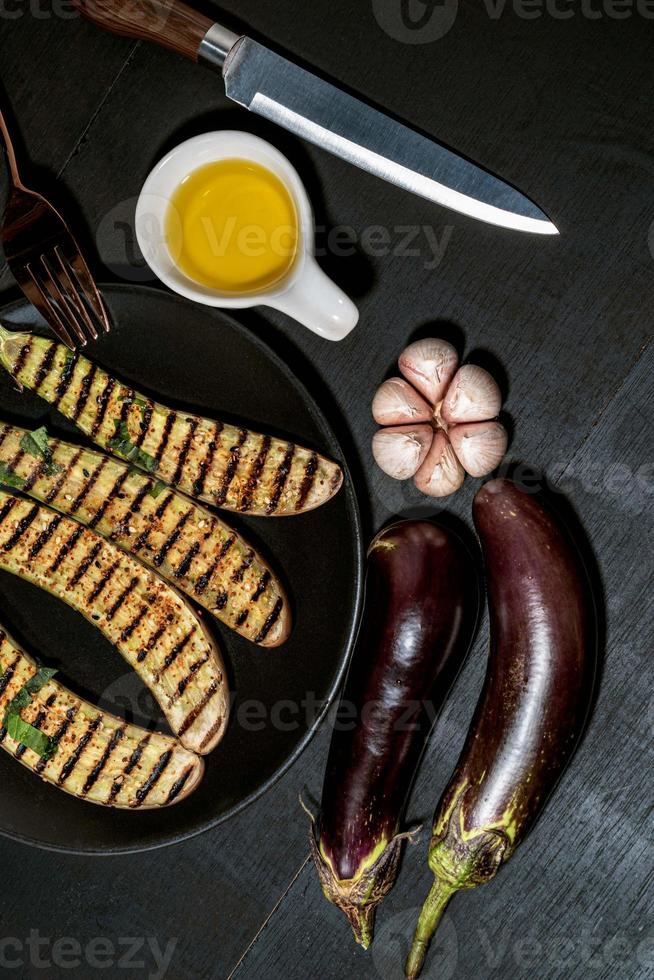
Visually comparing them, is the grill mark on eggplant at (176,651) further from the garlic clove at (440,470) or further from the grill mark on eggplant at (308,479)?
the garlic clove at (440,470)

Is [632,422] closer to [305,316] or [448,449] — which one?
[448,449]

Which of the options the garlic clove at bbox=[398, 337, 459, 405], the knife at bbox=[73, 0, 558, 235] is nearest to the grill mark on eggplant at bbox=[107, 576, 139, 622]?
the garlic clove at bbox=[398, 337, 459, 405]

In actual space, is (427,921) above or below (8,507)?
below

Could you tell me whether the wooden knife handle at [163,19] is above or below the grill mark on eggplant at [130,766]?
above

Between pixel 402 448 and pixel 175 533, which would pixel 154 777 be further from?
pixel 402 448

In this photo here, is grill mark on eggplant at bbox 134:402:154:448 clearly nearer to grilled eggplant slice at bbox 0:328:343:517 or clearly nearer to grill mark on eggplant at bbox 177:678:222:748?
grilled eggplant slice at bbox 0:328:343:517

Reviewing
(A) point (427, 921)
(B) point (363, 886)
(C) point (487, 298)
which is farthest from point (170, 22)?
(A) point (427, 921)

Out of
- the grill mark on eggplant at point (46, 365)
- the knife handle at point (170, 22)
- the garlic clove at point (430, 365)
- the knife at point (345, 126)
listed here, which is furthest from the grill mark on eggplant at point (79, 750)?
the knife handle at point (170, 22)
